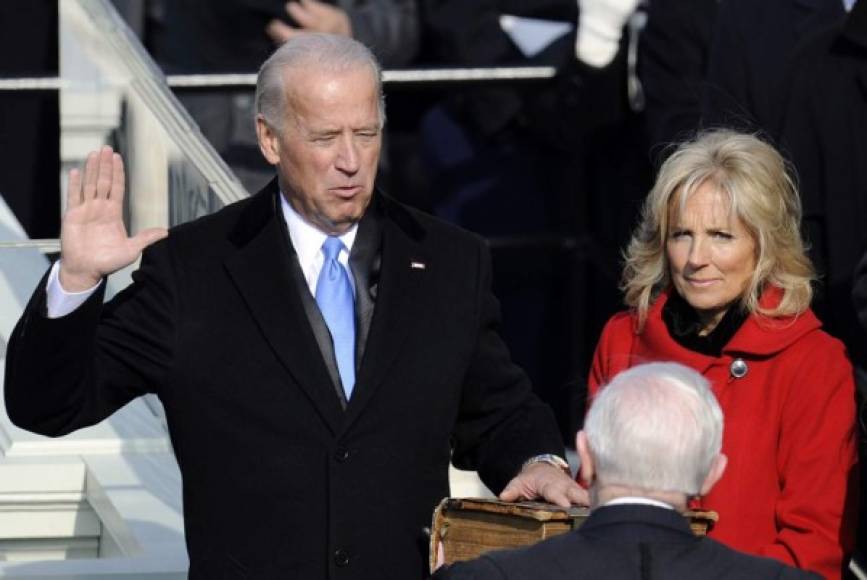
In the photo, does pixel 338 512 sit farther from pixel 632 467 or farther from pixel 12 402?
pixel 632 467

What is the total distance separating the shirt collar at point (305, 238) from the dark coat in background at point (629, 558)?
43.9 inches

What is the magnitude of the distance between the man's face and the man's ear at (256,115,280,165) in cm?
3

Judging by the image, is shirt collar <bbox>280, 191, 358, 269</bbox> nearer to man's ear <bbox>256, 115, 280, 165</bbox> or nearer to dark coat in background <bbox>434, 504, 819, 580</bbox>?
man's ear <bbox>256, 115, 280, 165</bbox>

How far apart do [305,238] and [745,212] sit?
0.95 m

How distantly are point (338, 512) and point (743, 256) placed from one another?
107 cm

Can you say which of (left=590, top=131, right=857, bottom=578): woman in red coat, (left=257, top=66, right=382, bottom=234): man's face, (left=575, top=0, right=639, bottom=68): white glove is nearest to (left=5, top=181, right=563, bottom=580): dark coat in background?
(left=257, top=66, right=382, bottom=234): man's face

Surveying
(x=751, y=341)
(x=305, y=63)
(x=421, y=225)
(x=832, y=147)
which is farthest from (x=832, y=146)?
(x=305, y=63)

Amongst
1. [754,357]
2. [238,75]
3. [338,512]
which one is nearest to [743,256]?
[754,357]

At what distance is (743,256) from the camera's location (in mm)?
4785

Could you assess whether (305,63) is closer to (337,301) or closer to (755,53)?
(337,301)

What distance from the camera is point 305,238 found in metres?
4.50

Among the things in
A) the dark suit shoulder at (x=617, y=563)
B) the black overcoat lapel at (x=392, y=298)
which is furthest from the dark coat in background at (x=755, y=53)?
the dark suit shoulder at (x=617, y=563)

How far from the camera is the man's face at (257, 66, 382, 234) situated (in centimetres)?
435

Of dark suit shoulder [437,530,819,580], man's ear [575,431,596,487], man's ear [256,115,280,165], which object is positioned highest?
man's ear [256,115,280,165]
